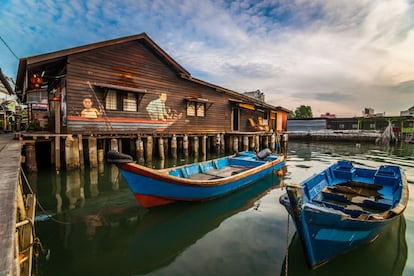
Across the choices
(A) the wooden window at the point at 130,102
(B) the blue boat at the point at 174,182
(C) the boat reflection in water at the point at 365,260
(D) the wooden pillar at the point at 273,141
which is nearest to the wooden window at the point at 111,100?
(A) the wooden window at the point at 130,102

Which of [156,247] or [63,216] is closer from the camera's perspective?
[156,247]

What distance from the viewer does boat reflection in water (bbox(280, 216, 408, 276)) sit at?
11.4 ft

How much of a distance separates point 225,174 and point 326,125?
124ft

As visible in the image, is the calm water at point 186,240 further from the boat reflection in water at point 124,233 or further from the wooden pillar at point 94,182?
the wooden pillar at point 94,182

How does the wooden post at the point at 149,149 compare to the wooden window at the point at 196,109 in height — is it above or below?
below

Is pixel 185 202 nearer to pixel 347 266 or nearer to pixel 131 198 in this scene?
pixel 131 198

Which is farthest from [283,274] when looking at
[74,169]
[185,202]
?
[74,169]

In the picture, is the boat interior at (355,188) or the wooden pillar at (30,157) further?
the wooden pillar at (30,157)

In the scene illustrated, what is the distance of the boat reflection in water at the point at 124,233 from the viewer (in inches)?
143

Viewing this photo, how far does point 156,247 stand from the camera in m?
4.20

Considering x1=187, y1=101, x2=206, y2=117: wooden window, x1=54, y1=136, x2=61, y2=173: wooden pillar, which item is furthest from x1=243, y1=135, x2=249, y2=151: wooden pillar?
x1=54, y1=136, x2=61, y2=173: wooden pillar

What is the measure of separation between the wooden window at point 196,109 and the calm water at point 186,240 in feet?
31.0

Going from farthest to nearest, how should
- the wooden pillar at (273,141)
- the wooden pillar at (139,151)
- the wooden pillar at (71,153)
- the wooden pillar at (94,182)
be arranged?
the wooden pillar at (273,141) < the wooden pillar at (139,151) < the wooden pillar at (71,153) < the wooden pillar at (94,182)

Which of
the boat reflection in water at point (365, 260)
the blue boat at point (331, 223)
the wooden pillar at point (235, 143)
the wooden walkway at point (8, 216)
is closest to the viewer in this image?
the wooden walkway at point (8, 216)
